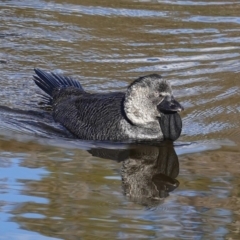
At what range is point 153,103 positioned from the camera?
10109 mm

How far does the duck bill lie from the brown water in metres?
0.37

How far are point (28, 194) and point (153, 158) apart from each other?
6.18 feet

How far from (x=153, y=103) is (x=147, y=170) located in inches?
45.8

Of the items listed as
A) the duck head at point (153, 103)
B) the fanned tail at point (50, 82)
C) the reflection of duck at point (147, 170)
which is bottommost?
the reflection of duck at point (147, 170)

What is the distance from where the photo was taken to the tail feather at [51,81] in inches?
464

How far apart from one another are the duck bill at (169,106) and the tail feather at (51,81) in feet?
6.23

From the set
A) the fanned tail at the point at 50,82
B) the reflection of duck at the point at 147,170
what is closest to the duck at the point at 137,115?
the reflection of duck at the point at 147,170

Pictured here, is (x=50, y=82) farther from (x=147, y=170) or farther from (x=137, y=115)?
(x=147, y=170)

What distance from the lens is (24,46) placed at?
13891 millimetres

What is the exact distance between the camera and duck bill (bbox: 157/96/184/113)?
994cm

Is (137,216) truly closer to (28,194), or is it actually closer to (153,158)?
(28,194)

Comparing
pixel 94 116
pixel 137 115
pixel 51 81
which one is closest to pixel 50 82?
pixel 51 81

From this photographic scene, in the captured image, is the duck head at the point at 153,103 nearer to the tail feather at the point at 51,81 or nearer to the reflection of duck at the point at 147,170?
the reflection of duck at the point at 147,170

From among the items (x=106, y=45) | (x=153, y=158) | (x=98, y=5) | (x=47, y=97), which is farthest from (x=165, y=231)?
(x=98, y=5)
